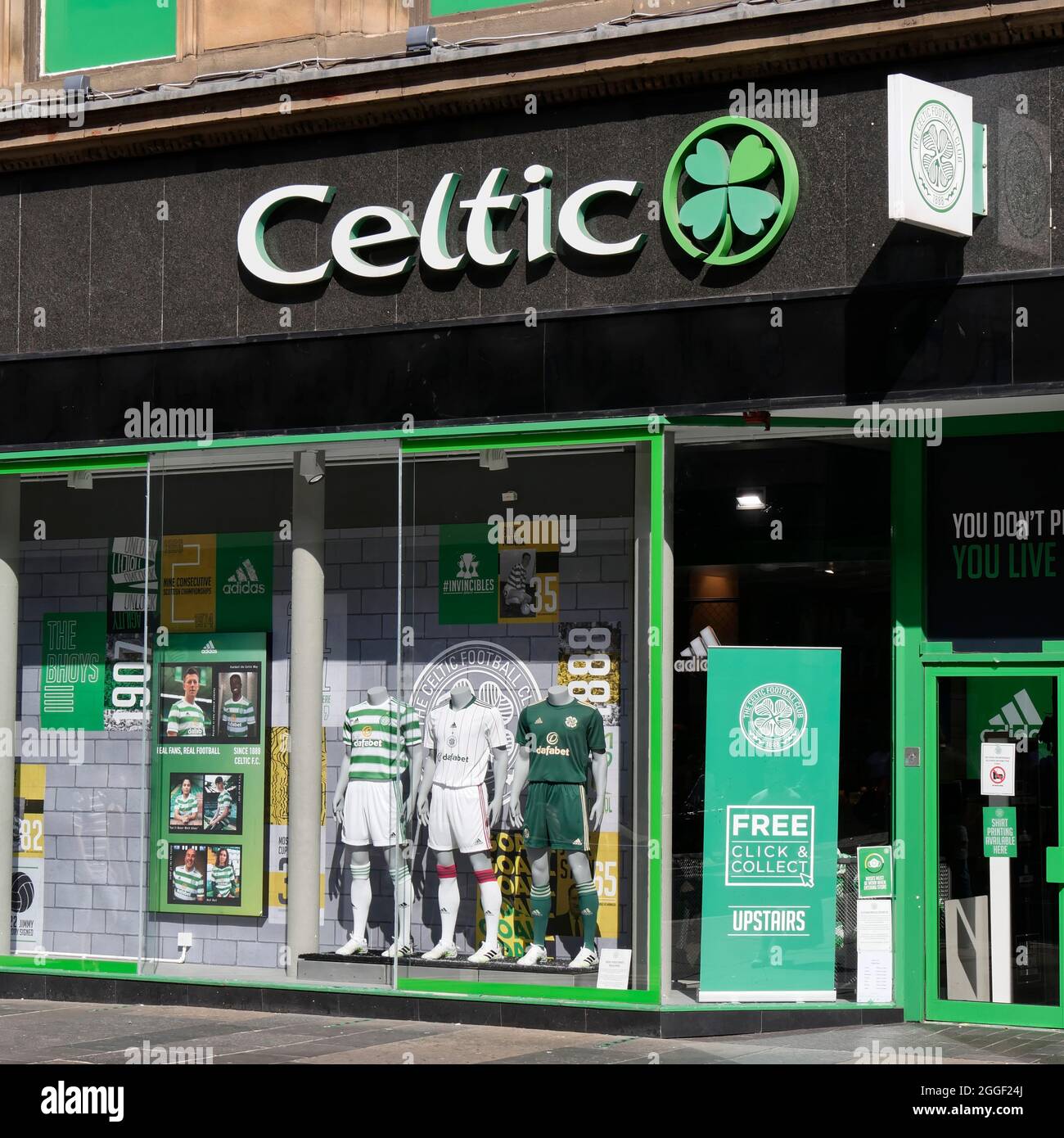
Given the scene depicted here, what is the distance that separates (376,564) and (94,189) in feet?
11.0

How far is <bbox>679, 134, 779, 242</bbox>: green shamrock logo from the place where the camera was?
439 inches

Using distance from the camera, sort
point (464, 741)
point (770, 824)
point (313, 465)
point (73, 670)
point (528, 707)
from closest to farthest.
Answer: point (770, 824) → point (528, 707) → point (464, 741) → point (313, 465) → point (73, 670)

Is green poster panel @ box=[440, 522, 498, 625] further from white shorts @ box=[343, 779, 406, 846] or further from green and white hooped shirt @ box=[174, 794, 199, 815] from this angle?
green and white hooped shirt @ box=[174, 794, 199, 815]

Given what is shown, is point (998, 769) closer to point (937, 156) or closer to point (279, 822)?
point (937, 156)

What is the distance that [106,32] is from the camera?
13.4m

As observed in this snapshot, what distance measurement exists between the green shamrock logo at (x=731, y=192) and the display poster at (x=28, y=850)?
617 cm

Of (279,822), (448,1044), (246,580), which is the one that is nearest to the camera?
(448,1044)

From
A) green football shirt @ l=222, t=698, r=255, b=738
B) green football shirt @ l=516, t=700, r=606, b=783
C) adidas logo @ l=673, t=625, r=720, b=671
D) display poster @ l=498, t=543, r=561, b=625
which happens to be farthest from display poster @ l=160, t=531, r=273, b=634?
adidas logo @ l=673, t=625, r=720, b=671

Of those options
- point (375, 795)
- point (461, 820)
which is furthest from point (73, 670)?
point (461, 820)

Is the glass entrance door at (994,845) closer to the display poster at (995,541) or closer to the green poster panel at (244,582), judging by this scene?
the display poster at (995,541)

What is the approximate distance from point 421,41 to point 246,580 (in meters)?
3.84

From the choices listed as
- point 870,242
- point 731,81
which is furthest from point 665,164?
point 870,242

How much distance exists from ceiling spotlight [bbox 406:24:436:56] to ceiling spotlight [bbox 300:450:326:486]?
2.66 m

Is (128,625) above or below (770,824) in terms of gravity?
above
